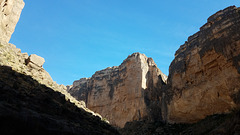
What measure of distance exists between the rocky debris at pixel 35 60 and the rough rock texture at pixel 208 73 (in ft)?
85.2

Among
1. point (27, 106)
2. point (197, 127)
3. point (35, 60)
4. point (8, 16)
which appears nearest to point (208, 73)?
point (197, 127)

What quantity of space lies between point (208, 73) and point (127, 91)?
2714cm

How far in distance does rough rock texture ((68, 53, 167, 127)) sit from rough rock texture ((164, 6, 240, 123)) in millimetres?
8396

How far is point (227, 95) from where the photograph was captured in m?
30.8

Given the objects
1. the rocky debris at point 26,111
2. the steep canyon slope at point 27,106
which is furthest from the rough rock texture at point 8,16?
the rocky debris at point 26,111

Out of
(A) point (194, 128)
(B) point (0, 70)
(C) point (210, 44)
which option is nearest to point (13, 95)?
(B) point (0, 70)

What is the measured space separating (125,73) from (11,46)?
39164 mm

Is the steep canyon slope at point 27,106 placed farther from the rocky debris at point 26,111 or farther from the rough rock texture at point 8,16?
the rough rock texture at point 8,16

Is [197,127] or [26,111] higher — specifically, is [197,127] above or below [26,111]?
above

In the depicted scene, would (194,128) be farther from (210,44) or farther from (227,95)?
(210,44)

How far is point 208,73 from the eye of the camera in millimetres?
35469

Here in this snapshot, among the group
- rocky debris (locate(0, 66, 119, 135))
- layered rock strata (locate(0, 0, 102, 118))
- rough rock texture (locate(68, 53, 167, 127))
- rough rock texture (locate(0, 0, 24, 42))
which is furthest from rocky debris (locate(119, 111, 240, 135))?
rough rock texture (locate(0, 0, 24, 42))

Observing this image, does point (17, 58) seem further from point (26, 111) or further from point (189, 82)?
point (189, 82)

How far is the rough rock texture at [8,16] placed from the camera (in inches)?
1103
